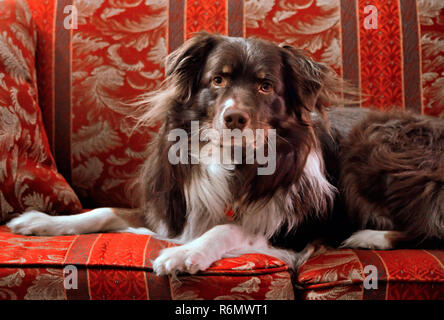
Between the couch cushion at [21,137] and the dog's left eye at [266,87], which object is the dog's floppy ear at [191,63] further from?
the couch cushion at [21,137]

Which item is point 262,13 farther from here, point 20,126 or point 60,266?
point 60,266

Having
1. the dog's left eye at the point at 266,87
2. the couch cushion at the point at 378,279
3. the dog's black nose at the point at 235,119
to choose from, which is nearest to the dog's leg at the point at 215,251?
the couch cushion at the point at 378,279

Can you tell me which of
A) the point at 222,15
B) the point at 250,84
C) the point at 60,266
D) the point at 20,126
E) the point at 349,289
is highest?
the point at 222,15

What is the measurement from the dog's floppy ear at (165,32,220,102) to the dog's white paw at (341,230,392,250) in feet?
3.22

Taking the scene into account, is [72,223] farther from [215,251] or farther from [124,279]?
[215,251]

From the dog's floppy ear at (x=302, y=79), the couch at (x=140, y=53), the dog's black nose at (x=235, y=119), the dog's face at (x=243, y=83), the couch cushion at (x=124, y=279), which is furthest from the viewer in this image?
the couch at (x=140, y=53)

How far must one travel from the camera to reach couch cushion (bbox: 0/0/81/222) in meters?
2.02

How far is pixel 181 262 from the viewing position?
150 centimetres

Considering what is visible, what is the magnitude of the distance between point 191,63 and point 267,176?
63cm

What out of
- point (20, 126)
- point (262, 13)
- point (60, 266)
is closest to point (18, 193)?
point (20, 126)

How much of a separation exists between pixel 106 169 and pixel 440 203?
1.73 metres

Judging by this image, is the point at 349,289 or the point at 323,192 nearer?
the point at 349,289

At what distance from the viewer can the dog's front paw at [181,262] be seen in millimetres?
1479
